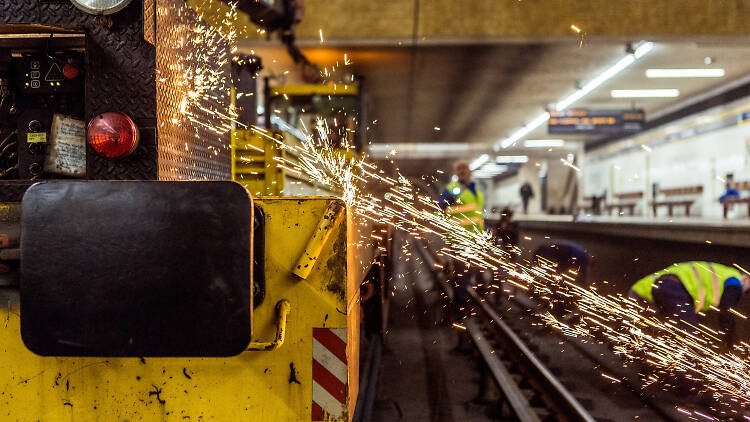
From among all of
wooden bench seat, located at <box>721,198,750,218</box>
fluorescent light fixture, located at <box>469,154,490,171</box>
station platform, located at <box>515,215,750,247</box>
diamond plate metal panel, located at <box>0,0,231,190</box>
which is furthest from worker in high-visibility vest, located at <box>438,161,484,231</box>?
fluorescent light fixture, located at <box>469,154,490,171</box>

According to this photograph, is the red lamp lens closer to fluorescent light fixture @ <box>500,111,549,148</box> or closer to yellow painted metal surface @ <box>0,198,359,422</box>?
yellow painted metal surface @ <box>0,198,359,422</box>

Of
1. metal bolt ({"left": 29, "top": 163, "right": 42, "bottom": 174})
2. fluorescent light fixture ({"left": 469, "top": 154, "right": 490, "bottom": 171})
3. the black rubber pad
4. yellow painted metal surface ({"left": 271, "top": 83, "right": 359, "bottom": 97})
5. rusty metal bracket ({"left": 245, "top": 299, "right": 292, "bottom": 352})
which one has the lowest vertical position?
rusty metal bracket ({"left": 245, "top": 299, "right": 292, "bottom": 352})

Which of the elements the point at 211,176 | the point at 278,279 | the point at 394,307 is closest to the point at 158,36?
the point at 211,176

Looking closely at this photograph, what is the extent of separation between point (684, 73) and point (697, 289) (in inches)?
578

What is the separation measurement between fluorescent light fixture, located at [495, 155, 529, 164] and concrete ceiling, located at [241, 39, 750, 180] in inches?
494

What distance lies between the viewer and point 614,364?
604cm

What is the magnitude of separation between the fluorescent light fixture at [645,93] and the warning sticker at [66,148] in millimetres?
19740

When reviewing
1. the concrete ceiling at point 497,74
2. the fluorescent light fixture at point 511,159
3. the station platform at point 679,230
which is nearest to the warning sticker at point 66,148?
the concrete ceiling at point 497,74

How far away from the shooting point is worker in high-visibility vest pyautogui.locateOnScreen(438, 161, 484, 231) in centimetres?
741

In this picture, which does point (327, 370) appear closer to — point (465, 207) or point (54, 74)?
point (54, 74)

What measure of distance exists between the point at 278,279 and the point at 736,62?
17672 millimetres

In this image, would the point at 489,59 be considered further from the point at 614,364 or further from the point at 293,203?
the point at 293,203

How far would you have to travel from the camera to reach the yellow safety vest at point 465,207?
7391mm

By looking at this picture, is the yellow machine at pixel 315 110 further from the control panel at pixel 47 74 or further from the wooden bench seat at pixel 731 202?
the wooden bench seat at pixel 731 202
